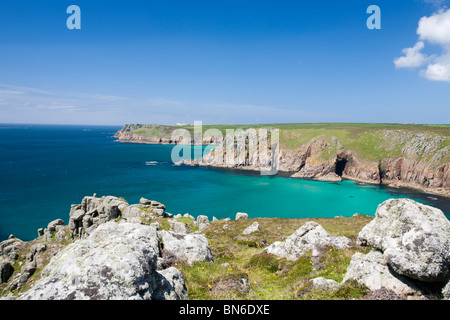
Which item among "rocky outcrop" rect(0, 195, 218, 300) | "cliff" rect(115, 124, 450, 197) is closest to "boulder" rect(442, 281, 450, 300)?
"rocky outcrop" rect(0, 195, 218, 300)

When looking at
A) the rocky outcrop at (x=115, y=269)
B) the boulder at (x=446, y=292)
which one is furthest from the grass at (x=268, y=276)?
the boulder at (x=446, y=292)

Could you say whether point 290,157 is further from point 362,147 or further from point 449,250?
point 449,250

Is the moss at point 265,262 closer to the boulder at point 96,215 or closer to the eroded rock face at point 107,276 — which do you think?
the eroded rock face at point 107,276

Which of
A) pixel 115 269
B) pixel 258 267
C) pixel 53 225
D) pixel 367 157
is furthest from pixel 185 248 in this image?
pixel 367 157

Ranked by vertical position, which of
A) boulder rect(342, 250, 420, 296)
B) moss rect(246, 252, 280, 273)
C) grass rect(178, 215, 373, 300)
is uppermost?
boulder rect(342, 250, 420, 296)

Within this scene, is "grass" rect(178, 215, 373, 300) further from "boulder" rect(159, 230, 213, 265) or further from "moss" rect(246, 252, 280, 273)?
"boulder" rect(159, 230, 213, 265)

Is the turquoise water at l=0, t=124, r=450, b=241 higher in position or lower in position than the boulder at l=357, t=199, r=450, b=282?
lower
